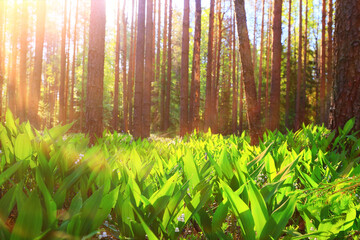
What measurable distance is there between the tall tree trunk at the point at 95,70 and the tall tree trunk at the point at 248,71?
296 centimetres

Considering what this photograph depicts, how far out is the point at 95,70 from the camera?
19.3 ft

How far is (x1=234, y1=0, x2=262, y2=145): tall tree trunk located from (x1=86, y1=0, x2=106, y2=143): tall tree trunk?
2.96m

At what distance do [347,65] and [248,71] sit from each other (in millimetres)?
2795

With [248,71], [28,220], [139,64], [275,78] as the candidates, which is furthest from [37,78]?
[28,220]

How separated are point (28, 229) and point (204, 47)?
46.4 m

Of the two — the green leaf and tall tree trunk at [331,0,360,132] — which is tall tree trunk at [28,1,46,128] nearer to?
tall tree trunk at [331,0,360,132]

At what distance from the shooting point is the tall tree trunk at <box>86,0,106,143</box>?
589 centimetres

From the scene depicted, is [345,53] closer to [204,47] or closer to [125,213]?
[125,213]

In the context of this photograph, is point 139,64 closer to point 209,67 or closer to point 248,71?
point 248,71

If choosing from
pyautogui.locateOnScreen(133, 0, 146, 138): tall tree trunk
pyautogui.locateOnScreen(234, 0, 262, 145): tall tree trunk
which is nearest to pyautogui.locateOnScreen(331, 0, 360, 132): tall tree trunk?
pyautogui.locateOnScreen(234, 0, 262, 145): tall tree trunk

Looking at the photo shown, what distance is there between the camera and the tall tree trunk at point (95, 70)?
19.3ft

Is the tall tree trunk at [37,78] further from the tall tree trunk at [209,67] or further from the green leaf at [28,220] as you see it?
the green leaf at [28,220]

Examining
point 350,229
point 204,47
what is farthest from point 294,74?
point 350,229

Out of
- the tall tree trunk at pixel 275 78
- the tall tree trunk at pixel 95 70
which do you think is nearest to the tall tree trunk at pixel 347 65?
the tall tree trunk at pixel 95 70
